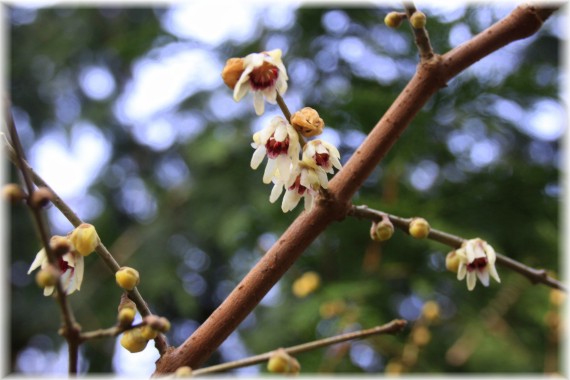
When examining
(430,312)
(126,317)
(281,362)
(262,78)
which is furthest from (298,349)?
(430,312)

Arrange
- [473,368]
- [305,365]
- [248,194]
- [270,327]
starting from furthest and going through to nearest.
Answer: [248,194] → [270,327] → [473,368] → [305,365]

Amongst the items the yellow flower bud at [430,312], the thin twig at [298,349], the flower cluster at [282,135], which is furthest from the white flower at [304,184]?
the yellow flower bud at [430,312]

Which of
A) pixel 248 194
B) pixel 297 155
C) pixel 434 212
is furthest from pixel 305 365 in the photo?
pixel 297 155

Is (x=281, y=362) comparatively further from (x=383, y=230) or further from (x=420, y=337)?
(x=420, y=337)

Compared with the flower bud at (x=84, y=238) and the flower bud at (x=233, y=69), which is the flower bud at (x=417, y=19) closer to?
the flower bud at (x=233, y=69)

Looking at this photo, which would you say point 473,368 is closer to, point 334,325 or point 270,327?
point 334,325

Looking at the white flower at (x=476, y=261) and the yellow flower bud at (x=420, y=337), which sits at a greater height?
the white flower at (x=476, y=261)

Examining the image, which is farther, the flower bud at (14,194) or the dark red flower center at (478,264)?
the dark red flower center at (478,264)
